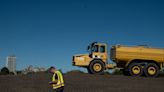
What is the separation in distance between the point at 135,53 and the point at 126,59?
845 mm

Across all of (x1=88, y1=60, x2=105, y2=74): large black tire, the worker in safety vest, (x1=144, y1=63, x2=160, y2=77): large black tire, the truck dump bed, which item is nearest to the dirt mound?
(x1=88, y1=60, x2=105, y2=74): large black tire

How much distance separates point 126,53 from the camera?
31.0 metres

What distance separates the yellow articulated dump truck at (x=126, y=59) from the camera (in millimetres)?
30531

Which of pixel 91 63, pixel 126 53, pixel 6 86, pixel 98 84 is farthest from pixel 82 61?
pixel 6 86

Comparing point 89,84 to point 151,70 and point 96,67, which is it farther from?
point 151,70

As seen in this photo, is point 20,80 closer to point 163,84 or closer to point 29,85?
point 29,85

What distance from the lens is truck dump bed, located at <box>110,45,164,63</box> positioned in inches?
1217

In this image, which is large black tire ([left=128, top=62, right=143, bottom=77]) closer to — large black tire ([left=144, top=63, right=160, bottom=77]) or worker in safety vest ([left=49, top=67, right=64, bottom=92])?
large black tire ([left=144, top=63, right=160, bottom=77])

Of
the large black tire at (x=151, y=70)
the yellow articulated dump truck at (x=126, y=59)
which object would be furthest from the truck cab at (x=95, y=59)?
the large black tire at (x=151, y=70)

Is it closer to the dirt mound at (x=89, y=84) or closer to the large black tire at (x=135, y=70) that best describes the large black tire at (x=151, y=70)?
the large black tire at (x=135, y=70)

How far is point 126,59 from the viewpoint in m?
31.0

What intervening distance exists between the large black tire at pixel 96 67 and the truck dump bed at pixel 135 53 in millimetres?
1389

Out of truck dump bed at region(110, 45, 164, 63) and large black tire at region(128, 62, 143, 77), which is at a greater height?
truck dump bed at region(110, 45, 164, 63)

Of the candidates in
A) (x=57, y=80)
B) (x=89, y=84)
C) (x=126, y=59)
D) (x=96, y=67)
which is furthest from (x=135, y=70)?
(x=57, y=80)
